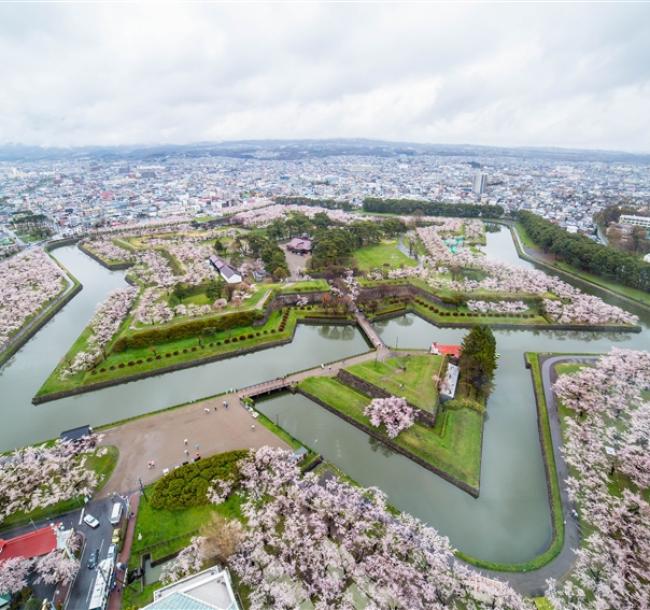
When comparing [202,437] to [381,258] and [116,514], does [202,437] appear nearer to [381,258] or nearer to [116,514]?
[116,514]

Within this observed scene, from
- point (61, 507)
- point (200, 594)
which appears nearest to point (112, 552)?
point (61, 507)

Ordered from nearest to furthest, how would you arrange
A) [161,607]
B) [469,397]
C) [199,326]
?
1. [161,607]
2. [469,397]
3. [199,326]

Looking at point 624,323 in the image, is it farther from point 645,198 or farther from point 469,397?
point 645,198

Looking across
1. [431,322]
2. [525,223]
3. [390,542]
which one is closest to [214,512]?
[390,542]

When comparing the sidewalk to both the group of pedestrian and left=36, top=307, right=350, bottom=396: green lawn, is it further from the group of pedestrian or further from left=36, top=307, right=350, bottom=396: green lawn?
left=36, top=307, right=350, bottom=396: green lawn

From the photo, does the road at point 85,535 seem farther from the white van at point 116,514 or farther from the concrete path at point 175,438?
the concrete path at point 175,438

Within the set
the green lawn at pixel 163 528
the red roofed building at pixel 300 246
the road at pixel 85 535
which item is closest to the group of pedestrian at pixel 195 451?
the green lawn at pixel 163 528
